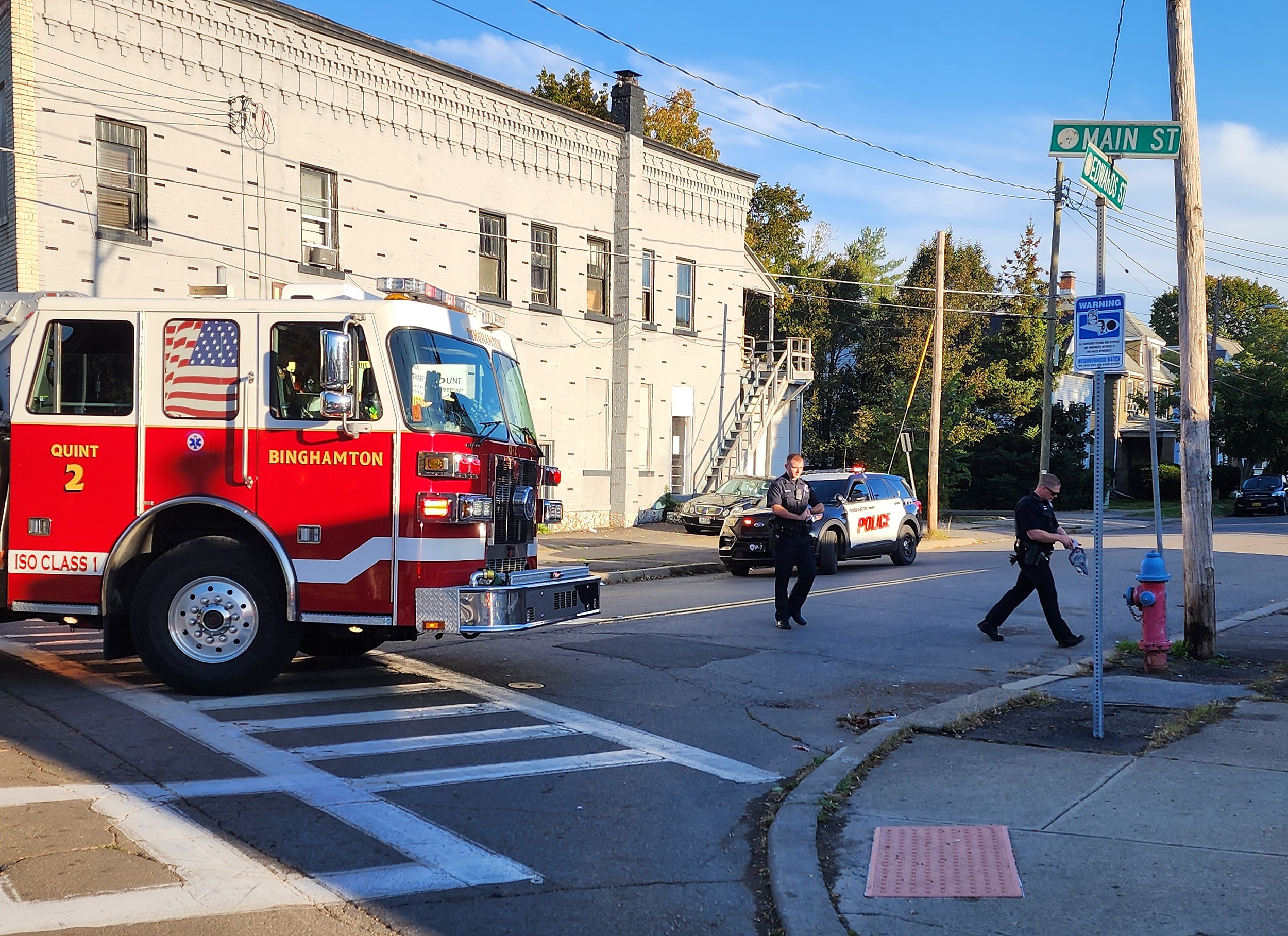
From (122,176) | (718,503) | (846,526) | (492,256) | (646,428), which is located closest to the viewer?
(122,176)

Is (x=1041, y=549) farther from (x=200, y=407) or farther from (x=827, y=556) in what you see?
(x=200, y=407)

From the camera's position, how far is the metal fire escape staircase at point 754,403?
3153cm

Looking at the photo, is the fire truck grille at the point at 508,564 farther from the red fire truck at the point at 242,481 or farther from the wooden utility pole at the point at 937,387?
the wooden utility pole at the point at 937,387

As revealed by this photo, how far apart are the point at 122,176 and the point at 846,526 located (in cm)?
1279

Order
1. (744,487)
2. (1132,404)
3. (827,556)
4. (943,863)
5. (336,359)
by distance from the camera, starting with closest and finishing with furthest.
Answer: (943,863) < (336,359) < (827,556) < (744,487) < (1132,404)

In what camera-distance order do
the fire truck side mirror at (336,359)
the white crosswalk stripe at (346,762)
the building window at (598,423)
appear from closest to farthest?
the white crosswalk stripe at (346,762)
the fire truck side mirror at (336,359)
the building window at (598,423)

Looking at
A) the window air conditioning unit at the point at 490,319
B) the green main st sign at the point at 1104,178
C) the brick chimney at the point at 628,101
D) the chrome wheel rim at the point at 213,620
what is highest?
the brick chimney at the point at 628,101

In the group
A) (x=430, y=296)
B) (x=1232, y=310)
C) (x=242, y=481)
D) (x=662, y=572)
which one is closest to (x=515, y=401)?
(x=430, y=296)

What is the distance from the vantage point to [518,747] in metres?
6.97

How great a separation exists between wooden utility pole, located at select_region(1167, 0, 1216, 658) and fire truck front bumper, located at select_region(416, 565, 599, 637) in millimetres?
5659

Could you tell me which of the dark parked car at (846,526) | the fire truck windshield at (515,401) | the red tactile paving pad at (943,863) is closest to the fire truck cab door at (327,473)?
the fire truck windshield at (515,401)

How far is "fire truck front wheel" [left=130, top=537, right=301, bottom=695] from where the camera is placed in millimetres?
7945

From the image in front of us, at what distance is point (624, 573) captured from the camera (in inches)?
729

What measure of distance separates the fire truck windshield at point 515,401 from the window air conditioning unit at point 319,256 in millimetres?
12410
